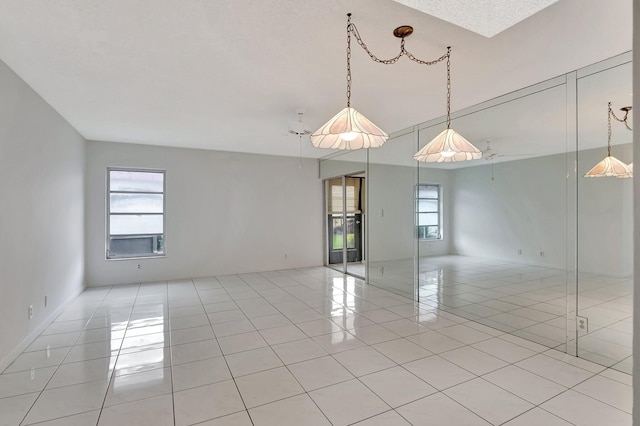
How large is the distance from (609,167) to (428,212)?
7.33ft

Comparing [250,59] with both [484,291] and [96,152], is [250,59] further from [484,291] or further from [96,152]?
[96,152]

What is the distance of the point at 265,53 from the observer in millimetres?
2539

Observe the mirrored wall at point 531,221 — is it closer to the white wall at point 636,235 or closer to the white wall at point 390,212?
the white wall at point 390,212

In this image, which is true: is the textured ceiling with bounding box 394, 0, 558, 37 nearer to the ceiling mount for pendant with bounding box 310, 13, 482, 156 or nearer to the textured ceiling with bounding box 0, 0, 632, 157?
the textured ceiling with bounding box 0, 0, 632, 157

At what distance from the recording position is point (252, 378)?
8.16 feet

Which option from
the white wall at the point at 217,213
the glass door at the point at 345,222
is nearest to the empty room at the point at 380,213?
the white wall at the point at 217,213

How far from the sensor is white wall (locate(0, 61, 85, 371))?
2.76 m

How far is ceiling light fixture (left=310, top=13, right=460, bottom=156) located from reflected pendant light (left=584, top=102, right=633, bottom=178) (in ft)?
5.38

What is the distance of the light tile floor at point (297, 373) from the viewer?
80.4 inches

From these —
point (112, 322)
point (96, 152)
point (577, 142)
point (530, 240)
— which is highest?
point (96, 152)

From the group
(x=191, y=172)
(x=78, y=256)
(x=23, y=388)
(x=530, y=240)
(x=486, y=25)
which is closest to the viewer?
(x=486, y=25)

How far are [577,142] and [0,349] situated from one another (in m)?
5.65

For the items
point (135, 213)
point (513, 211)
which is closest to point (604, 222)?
point (513, 211)

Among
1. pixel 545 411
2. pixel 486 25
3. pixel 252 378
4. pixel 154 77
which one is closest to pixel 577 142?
pixel 486 25
